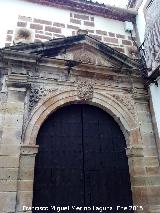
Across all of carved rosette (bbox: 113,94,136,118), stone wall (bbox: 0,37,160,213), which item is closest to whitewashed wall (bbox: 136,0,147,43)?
stone wall (bbox: 0,37,160,213)

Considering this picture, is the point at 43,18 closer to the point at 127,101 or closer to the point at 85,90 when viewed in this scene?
the point at 85,90

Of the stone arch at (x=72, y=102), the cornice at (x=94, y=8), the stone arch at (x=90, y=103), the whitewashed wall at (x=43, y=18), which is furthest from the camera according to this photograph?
the cornice at (x=94, y=8)

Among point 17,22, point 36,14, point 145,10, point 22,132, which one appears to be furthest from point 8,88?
point 145,10

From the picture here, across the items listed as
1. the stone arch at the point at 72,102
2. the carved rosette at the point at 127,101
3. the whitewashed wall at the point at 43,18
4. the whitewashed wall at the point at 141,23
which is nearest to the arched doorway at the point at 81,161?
the stone arch at the point at 72,102

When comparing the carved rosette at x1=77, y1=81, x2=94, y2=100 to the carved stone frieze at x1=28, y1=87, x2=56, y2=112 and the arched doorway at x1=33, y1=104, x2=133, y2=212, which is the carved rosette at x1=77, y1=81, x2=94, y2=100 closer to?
the arched doorway at x1=33, y1=104, x2=133, y2=212

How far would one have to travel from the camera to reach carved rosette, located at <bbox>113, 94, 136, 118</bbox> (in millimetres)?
5361

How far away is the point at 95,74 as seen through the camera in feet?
17.9

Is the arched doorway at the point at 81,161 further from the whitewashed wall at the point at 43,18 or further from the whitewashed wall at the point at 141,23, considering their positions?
the whitewashed wall at the point at 141,23

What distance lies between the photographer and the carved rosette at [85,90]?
5.21m

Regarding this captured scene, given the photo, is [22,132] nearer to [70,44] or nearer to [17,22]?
[70,44]

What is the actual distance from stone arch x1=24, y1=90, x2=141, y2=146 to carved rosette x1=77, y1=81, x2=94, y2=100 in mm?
63

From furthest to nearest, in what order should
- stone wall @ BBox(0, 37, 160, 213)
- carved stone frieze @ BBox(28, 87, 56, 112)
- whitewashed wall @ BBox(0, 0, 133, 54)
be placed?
whitewashed wall @ BBox(0, 0, 133, 54) → carved stone frieze @ BBox(28, 87, 56, 112) → stone wall @ BBox(0, 37, 160, 213)

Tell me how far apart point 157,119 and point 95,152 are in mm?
Result: 1386

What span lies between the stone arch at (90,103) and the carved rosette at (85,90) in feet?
0.21
